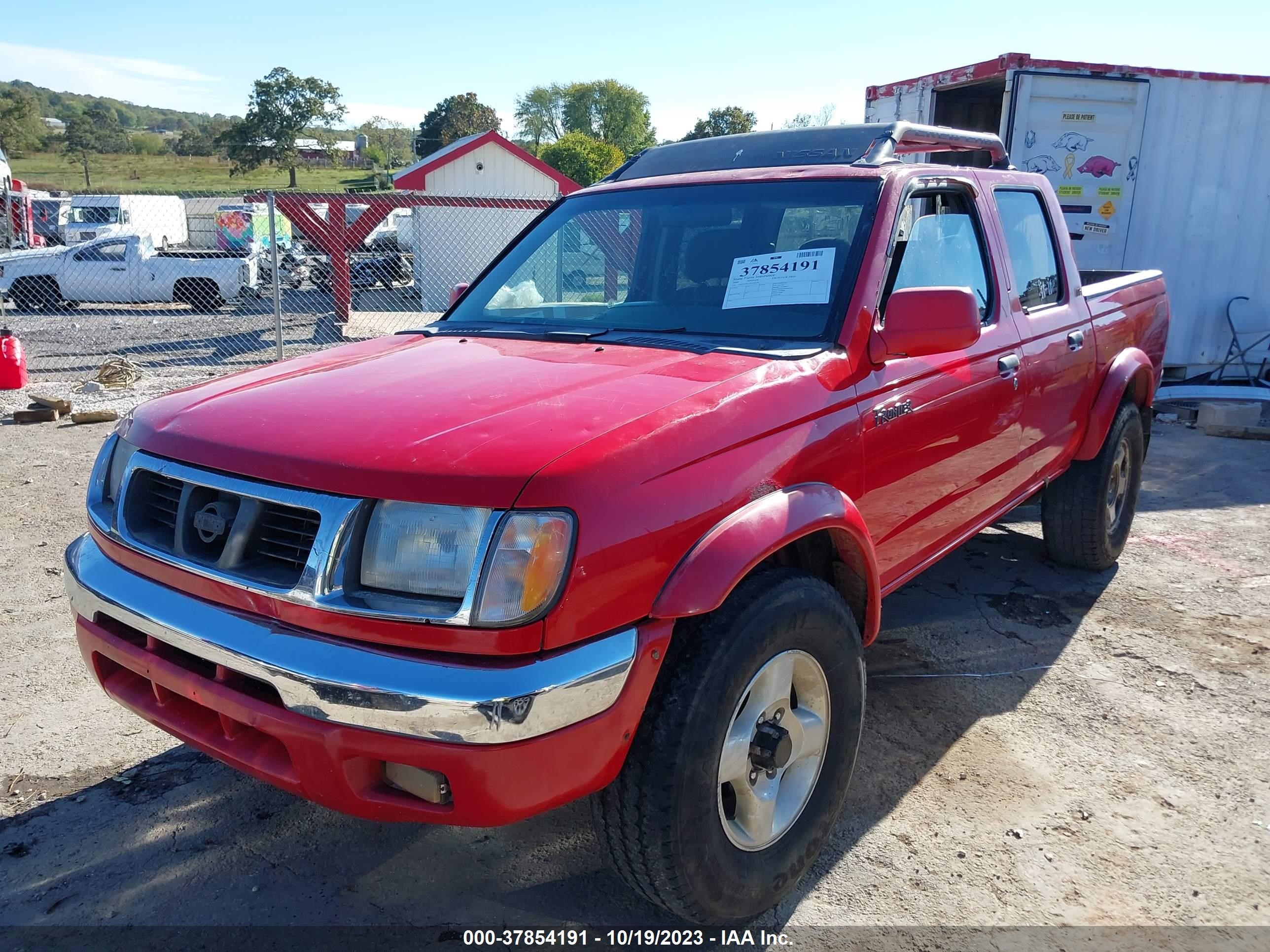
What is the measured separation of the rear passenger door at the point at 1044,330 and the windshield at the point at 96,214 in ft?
97.5

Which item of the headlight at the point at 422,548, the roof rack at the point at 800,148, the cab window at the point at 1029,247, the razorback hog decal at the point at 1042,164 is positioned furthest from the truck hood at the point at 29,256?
the headlight at the point at 422,548

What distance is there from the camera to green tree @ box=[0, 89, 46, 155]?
68.3m

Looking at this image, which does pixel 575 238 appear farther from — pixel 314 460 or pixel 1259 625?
pixel 1259 625

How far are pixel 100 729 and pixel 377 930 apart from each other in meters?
1.59

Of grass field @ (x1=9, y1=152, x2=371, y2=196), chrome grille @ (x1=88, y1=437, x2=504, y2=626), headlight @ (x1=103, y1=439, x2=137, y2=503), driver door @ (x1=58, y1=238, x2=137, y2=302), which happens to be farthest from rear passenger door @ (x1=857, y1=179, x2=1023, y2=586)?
grass field @ (x1=9, y1=152, x2=371, y2=196)

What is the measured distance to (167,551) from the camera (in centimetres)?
227

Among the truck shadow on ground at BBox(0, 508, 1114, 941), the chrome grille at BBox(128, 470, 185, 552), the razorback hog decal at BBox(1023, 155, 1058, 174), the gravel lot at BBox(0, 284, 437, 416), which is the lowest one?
the truck shadow on ground at BBox(0, 508, 1114, 941)

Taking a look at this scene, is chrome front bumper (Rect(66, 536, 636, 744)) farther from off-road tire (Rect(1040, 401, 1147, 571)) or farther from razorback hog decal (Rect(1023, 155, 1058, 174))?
razorback hog decal (Rect(1023, 155, 1058, 174))

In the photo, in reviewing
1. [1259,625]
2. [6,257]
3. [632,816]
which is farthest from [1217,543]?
[6,257]

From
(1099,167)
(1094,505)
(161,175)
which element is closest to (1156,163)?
(1099,167)

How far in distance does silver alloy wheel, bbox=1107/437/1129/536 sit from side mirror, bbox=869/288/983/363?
251 centimetres

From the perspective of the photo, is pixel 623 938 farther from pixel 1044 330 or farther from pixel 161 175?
pixel 161 175

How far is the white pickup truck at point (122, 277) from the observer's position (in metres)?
17.7

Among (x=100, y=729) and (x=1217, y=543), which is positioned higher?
(x=1217, y=543)
